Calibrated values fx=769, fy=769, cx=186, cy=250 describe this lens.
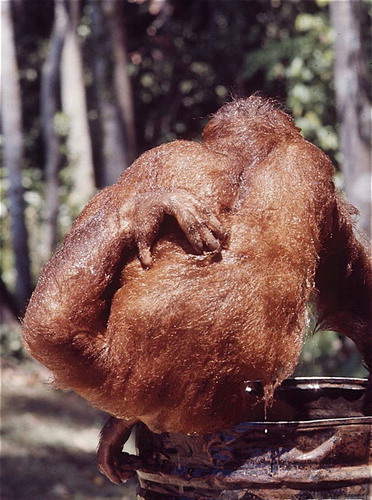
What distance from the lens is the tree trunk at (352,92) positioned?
4375 mm

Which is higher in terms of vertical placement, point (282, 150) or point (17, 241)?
point (282, 150)

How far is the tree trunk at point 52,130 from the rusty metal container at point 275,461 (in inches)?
259

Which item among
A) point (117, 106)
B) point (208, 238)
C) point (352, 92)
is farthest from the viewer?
point (117, 106)

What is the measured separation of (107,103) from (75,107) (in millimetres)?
2026

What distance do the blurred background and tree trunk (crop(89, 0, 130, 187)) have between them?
0.05 ft

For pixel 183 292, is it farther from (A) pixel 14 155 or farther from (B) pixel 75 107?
(B) pixel 75 107

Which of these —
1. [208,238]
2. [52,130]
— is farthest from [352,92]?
[52,130]

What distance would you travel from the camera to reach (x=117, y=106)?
664 centimetres

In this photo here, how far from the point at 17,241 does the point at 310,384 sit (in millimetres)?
5483

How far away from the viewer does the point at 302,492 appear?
1.46 meters

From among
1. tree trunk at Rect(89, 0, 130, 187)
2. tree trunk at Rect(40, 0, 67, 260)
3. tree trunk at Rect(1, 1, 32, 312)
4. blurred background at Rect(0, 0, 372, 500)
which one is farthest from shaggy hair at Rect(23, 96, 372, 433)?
tree trunk at Rect(40, 0, 67, 260)

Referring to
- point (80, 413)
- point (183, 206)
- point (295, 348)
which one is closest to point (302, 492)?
point (295, 348)

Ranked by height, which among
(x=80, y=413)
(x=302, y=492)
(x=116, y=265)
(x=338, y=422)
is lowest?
(x=80, y=413)

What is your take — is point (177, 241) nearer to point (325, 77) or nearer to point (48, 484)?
point (48, 484)
